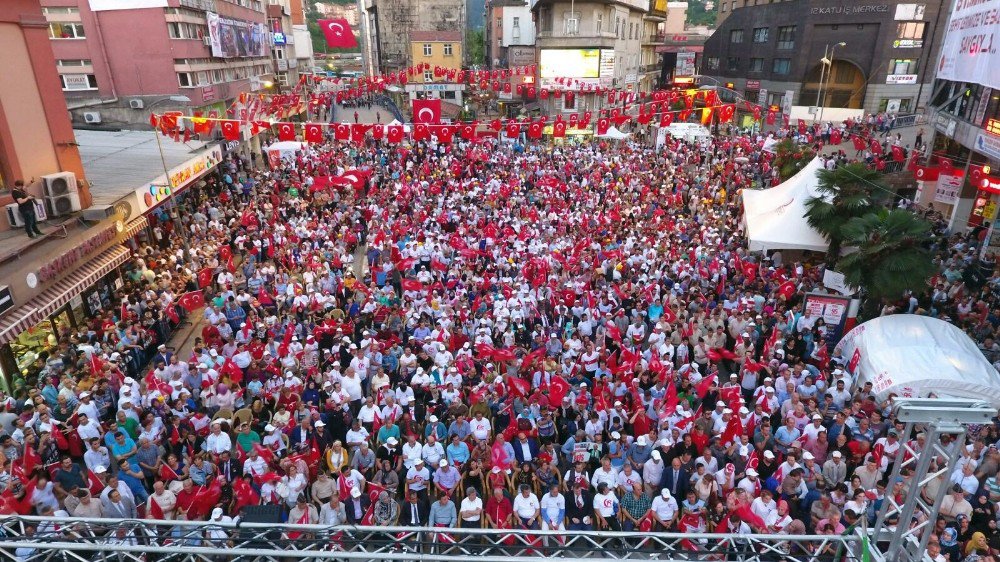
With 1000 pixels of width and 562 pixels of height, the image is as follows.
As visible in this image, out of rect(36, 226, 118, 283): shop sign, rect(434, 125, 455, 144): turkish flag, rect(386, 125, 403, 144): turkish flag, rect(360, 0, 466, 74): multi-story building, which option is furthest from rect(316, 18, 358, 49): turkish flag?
rect(36, 226, 118, 283): shop sign

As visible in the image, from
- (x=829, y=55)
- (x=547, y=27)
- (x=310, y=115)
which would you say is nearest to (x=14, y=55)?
(x=547, y=27)

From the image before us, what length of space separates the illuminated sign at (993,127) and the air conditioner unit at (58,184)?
80.5 ft

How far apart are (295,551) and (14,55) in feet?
43.9

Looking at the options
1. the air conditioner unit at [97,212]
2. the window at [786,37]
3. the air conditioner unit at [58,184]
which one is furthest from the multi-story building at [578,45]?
the air conditioner unit at [58,184]

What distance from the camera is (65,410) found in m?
10.1

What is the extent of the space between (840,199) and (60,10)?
36223 mm

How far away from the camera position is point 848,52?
49.1m

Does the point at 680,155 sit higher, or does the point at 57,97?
the point at 57,97

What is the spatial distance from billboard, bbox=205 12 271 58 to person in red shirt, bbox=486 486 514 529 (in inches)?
1454

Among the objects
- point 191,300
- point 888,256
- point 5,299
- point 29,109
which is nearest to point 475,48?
point 29,109

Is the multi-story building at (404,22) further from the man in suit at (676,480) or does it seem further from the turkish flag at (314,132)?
the man in suit at (676,480)

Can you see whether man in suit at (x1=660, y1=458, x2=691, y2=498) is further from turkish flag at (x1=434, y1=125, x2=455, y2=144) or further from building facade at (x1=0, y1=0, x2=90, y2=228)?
turkish flag at (x1=434, y1=125, x2=455, y2=144)

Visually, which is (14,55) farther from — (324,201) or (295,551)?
(295,551)

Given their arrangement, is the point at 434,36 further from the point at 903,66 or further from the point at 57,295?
the point at 57,295
